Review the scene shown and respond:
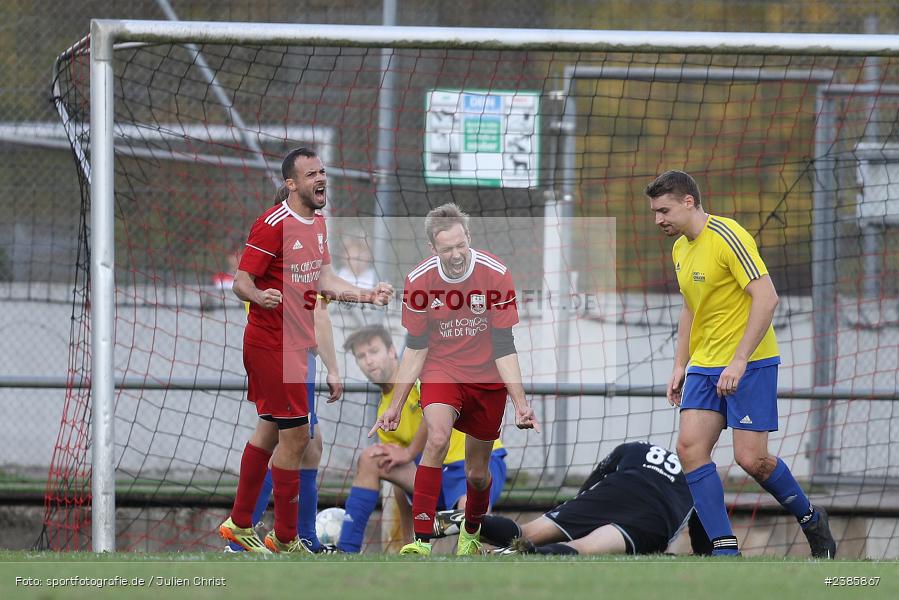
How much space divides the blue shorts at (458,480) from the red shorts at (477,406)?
0.90 meters


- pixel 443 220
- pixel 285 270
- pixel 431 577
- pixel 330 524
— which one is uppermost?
pixel 443 220

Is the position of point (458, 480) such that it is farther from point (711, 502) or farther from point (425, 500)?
point (711, 502)

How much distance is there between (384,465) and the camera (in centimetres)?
627

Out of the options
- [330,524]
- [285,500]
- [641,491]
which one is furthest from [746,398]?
[330,524]

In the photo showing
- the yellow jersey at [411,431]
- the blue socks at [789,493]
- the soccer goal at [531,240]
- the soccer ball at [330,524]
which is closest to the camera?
the blue socks at [789,493]

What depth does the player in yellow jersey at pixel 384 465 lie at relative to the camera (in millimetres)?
6254

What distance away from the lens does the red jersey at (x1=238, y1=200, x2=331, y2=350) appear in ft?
16.9

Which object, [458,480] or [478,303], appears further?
[458,480]

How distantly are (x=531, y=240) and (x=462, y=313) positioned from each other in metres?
2.15

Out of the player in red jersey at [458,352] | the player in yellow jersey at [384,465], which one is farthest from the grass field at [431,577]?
the player in yellow jersey at [384,465]

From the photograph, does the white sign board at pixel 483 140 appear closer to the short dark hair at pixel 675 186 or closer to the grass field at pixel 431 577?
the short dark hair at pixel 675 186

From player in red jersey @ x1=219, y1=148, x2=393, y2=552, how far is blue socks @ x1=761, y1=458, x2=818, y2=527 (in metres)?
1.90

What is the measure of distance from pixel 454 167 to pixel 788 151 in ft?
7.58

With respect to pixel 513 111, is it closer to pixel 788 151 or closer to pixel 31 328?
pixel 788 151
